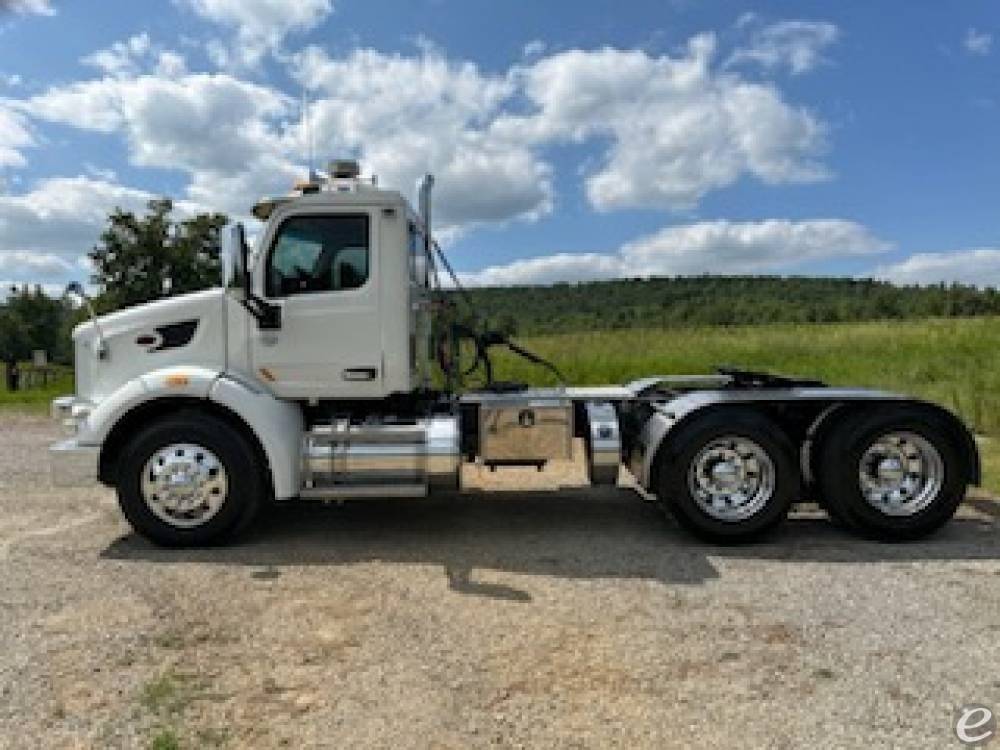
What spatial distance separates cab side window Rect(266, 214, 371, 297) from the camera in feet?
21.7

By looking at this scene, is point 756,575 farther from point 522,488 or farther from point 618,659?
point 522,488

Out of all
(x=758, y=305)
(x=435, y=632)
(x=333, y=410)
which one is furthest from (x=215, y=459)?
(x=758, y=305)

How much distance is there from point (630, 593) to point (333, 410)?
2.90 meters

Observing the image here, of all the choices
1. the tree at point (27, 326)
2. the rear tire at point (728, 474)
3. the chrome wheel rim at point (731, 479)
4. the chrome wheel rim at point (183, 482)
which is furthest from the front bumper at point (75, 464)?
the tree at point (27, 326)

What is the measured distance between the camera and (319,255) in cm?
665

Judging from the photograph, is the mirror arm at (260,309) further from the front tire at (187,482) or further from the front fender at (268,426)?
the front tire at (187,482)

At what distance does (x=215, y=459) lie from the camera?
6359 mm

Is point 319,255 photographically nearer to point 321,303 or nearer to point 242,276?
point 321,303

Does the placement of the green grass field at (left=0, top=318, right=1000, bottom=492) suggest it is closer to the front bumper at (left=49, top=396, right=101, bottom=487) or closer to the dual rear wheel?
the dual rear wheel

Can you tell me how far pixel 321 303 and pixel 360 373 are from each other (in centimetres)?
60

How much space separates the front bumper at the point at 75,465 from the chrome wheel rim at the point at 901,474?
18.4ft

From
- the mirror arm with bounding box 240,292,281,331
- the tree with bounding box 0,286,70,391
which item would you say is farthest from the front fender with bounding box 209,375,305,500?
the tree with bounding box 0,286,70,391

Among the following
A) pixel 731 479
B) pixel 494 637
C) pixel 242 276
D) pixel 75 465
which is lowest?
pixel 494 637

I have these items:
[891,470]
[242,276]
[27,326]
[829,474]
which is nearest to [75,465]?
[242,276]
